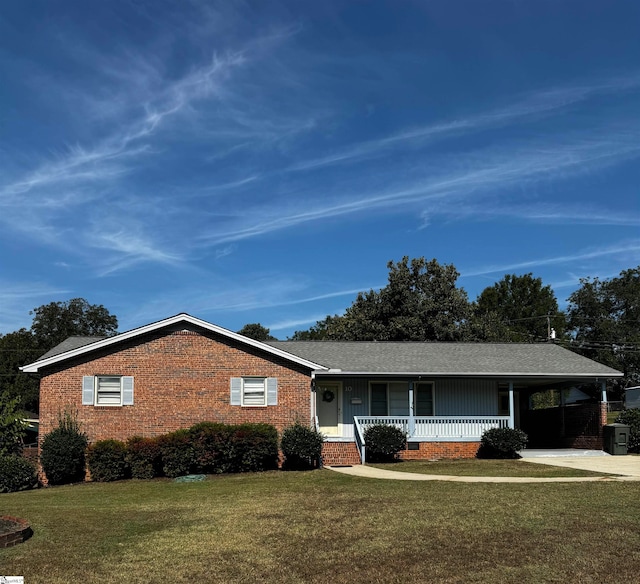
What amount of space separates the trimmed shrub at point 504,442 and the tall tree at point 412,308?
20.4 metres

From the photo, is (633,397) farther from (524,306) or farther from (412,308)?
(524,306)

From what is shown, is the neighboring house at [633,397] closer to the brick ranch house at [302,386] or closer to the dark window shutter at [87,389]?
the brick ranch house at [302,386]

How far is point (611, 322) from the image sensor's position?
239 ft

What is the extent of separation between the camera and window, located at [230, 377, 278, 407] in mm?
23156

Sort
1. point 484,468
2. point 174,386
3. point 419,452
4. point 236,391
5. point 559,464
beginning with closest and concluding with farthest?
point 484,468
point 559,464
point 174,386
point 236,391
point 419,452

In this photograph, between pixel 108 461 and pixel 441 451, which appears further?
pixel 441 451

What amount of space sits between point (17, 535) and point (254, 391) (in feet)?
43.5

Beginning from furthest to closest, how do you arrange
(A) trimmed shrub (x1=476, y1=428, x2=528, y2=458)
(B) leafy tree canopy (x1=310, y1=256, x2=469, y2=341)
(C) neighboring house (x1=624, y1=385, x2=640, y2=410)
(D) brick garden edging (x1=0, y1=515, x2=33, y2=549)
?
(B) leafy tree canopy (x1=310, y1=256, x2=469, y2=341), (C) neighboring house (x1=624, y1=385, x2=640, y2=410), (A) trimmed shrub (x1=476, y1=428, x2=528, y2=458), (D) brick garden edging (x1=0, y1=515, x2=33, y2=549)

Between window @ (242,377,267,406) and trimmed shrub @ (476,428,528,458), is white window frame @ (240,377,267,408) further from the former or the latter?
trimmed shrub @ (476,428,528,458)

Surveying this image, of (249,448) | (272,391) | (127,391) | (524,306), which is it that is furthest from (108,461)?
(524,306)

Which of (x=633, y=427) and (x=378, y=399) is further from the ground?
(x=378, y=399)

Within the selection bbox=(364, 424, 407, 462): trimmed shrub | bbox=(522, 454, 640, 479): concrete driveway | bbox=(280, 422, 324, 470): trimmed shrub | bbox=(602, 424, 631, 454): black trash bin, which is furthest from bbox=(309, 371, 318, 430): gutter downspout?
bbox=(602, 424, 631, 454): black trash bin

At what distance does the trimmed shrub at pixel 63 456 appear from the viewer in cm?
2072

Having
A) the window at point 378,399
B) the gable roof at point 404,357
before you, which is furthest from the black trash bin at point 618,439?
the window at point 378,399
